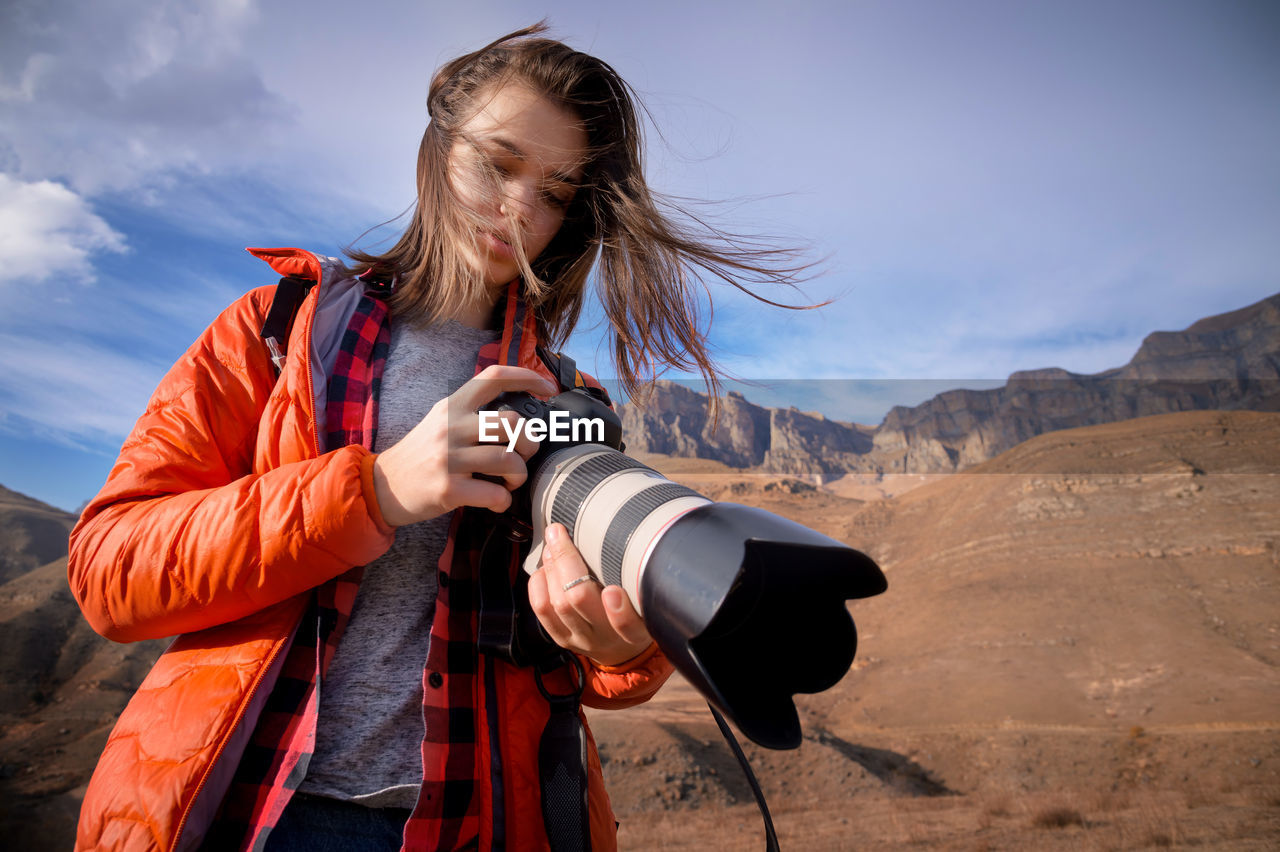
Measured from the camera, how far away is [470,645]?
4.01 ft

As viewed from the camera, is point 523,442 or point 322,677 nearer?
point 322,677

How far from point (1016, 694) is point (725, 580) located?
1225 cm

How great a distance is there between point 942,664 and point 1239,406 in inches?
1411

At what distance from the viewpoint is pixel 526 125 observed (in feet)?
4.90

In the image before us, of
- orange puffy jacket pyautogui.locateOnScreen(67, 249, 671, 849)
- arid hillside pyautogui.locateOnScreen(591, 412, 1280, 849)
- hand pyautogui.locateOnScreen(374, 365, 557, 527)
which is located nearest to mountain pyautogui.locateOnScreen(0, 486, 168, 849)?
arid hillside pyautogui.locateOnScreen(591, 412, 1280, 849)

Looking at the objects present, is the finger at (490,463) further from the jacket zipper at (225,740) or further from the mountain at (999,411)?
the mountain at (999,411)

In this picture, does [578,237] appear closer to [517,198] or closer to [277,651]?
[517,198]

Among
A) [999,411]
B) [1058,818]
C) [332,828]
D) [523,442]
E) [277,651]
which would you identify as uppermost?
[999,411]

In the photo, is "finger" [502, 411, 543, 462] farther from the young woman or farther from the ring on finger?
the ring on finger

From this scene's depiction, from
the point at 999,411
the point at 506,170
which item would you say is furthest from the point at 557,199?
the point at 999,411

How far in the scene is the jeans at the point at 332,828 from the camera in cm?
Result: 101

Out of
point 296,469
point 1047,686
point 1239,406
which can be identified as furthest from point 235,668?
point 1239,406

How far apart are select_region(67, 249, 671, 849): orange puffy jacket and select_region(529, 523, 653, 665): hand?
285 mm

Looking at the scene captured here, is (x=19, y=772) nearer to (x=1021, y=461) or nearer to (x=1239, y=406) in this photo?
(x=1021, y=461)
